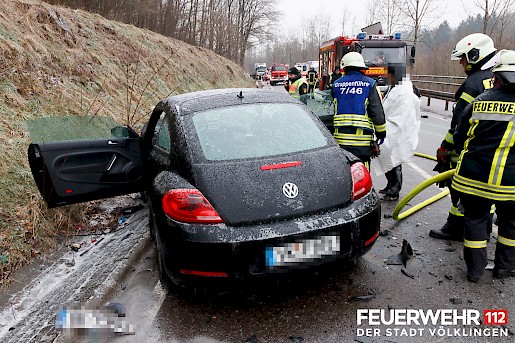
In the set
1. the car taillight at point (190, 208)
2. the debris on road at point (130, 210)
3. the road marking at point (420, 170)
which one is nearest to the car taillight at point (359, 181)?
the car taillight at point (190, 208)

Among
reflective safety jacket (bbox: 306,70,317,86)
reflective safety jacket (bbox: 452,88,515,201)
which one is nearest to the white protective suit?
reflective safety jacket (bbox: 452,88,515,201)

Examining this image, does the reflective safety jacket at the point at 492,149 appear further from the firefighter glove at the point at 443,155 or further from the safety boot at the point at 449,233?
the safety boot at the point at 449,233

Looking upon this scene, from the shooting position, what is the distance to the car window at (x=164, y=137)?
3.54m

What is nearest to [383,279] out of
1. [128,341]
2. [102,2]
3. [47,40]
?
[128,341]

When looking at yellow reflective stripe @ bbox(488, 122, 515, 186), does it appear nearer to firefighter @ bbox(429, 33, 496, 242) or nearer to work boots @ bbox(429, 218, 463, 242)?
firefighter @ bbox(429, 33, 496, 242)

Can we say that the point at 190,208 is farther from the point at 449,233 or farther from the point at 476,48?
the point at 476,48

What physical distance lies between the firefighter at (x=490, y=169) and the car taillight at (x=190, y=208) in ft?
6.66

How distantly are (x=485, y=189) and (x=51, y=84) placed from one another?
7.48 m

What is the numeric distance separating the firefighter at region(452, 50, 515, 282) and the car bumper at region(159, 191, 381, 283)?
1.11 m

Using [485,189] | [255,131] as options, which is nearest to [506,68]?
[485,189]

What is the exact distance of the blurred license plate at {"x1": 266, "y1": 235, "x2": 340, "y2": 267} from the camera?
106 inches

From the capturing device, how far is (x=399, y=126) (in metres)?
5.54

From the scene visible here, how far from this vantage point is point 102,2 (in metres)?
17.9

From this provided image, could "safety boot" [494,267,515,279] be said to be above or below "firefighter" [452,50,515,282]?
below
